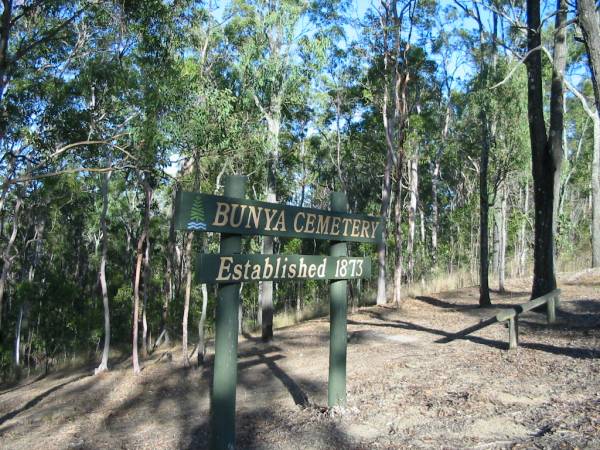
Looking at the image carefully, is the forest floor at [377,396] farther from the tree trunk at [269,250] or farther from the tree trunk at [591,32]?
the tree trunk at [591,32]

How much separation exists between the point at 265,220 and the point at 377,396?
2.45 m

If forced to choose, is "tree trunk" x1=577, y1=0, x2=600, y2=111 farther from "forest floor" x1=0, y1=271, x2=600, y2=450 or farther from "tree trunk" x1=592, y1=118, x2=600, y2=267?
"tree trunk" x1=592, y1=118, x2=600, y2=267

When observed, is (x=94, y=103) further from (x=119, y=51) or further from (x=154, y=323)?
(x=154, y=323)

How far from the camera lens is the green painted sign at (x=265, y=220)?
3.64 m

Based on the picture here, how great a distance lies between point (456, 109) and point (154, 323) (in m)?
19.7

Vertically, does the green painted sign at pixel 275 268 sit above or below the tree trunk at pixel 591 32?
below

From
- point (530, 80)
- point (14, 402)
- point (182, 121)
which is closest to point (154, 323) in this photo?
point (14, 402)

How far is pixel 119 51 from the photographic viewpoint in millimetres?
11547

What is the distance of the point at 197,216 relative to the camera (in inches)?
144

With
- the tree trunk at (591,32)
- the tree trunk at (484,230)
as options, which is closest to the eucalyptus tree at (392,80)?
the tree trunk at (484,230)

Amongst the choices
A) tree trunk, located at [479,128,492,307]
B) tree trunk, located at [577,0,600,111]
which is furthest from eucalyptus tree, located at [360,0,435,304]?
tree trunk, located at [577,0,600,111]

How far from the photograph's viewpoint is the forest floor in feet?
13.9

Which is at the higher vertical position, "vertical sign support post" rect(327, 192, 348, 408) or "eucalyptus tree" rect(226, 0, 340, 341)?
"eucalyptus tree" rect(226, 0, 340, 341)

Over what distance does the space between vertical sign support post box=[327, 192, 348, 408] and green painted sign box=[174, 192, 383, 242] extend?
19 centimetres
